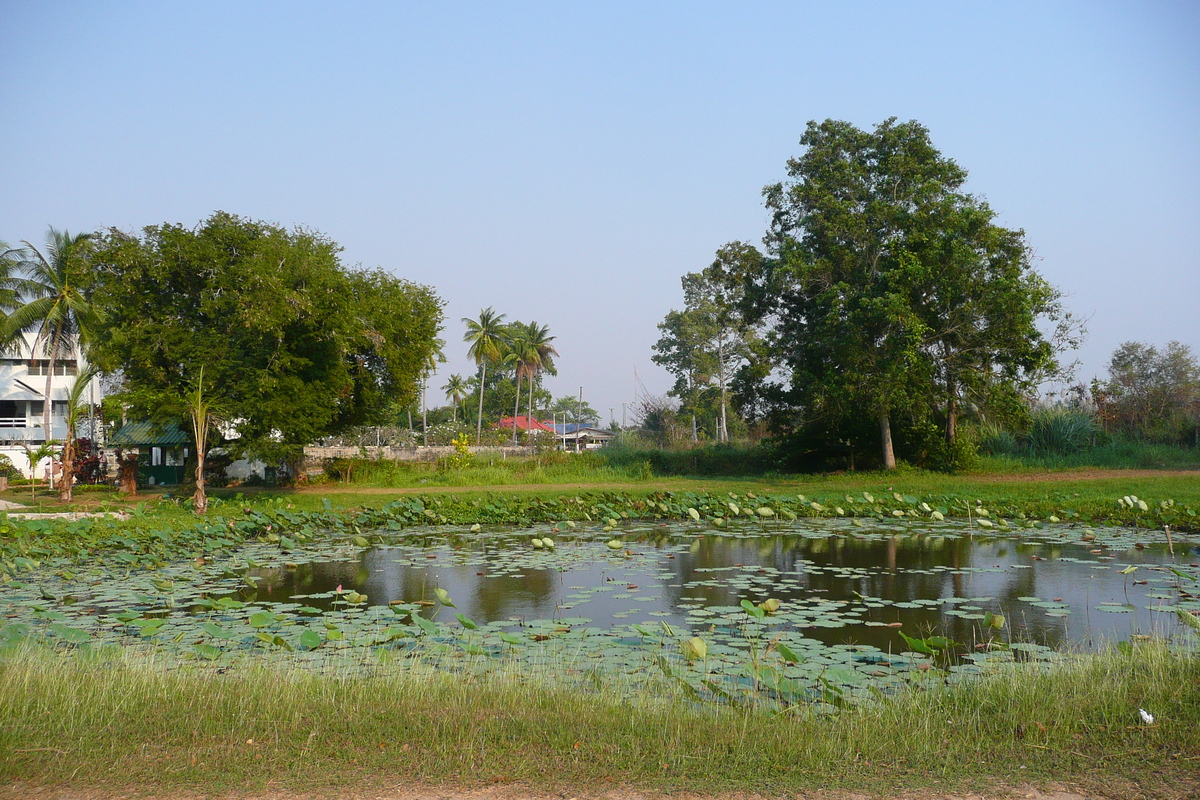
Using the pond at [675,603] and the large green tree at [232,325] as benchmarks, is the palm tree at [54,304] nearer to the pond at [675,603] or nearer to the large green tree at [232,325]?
the large green tree at [232,325]

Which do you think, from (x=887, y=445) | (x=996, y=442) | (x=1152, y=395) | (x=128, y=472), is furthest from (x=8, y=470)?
(x=1152, y=395)

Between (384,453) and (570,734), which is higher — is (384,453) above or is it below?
above

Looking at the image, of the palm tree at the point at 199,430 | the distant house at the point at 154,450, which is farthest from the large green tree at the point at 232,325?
the distant house at the point at 154,450

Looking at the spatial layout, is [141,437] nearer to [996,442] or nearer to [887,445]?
[887,445]

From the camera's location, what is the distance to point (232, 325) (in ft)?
64.1

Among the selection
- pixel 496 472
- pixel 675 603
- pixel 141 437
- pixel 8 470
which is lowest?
pixel 675 603

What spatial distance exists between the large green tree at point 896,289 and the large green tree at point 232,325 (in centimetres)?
1353

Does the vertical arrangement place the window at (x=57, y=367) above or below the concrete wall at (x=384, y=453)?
above

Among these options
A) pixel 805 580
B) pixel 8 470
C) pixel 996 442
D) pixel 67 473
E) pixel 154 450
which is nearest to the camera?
pixel 805 580

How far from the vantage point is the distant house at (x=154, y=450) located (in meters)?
31.3

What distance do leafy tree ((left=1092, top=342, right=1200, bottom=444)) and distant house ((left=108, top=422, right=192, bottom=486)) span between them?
112 ft

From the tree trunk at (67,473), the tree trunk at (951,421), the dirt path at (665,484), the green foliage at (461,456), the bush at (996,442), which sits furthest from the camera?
the green foliage at (461,456)

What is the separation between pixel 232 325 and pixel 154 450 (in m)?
17.8

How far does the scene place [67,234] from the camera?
103ft
